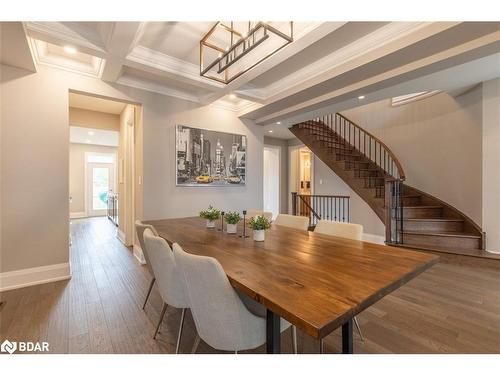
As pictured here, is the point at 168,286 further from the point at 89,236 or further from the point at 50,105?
the point at 89,236

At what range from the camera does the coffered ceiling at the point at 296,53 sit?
6.78 feet

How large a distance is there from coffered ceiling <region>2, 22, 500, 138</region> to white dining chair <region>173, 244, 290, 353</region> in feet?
6.74

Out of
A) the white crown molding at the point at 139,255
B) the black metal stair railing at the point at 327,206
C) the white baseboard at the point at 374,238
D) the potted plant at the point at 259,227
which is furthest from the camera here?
the black metal stair railing at the point at 327,206

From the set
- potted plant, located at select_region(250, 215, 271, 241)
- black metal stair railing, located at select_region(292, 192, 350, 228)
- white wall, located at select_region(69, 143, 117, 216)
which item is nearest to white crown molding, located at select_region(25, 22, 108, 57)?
potted plant, located at select_region(250, 215, 271, 241)

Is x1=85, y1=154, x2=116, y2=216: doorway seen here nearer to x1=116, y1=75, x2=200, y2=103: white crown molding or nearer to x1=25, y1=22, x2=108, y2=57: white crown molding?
x1=116, y1=75, x2=200, y2=103: white crown molding

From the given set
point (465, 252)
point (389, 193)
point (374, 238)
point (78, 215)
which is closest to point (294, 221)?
point (389, 193)

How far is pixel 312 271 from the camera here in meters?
1.16

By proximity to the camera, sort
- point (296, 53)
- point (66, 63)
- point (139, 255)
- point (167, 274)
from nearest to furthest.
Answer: point (167, 274), point (296, 53), point (66, 63), point (139, 255)

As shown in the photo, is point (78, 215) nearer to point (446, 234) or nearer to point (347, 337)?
point (347, 337)

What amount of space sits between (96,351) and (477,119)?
5.60 m

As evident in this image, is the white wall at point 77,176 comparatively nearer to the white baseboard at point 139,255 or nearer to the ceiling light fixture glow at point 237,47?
the white baseboard at point 139,255

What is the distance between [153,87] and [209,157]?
1.31 m

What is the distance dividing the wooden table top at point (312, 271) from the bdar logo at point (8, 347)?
49.2 inches

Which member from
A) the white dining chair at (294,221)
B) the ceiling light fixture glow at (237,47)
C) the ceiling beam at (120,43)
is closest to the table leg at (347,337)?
the white dining chair at (294,221)
